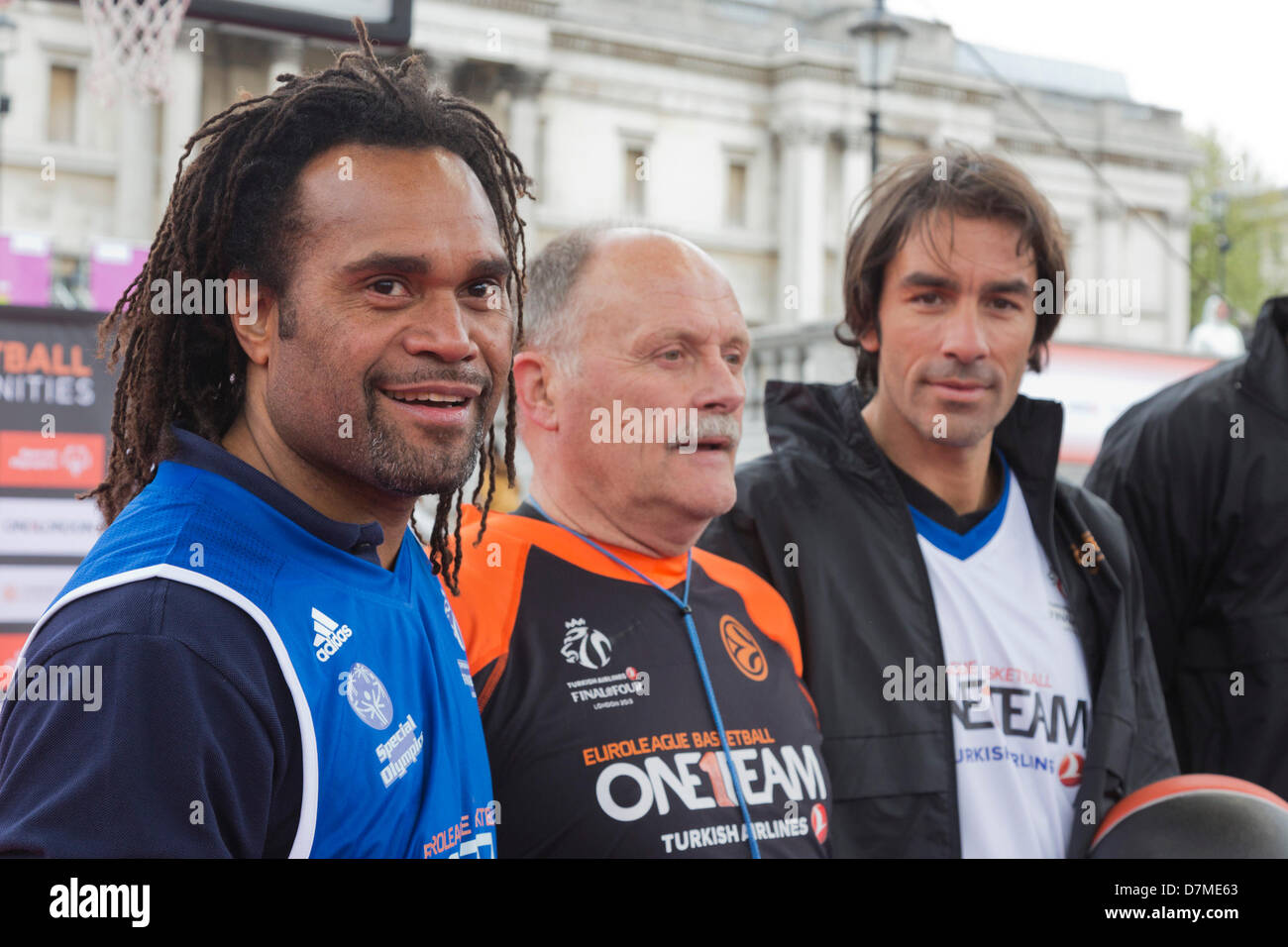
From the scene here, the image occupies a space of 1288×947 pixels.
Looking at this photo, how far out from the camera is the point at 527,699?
2.20 meters

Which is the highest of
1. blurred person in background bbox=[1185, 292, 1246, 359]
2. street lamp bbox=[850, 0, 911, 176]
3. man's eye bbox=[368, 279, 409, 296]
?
street lamp bbox=[850, 0, 911, 176]

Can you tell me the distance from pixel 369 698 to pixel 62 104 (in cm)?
2867

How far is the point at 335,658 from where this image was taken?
160cm

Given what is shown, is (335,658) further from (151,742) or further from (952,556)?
(952,556)

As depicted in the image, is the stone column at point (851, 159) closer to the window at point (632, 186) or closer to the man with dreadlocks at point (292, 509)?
the window at point (632, 186)

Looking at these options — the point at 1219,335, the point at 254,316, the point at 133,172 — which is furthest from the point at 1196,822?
the point at 133,172

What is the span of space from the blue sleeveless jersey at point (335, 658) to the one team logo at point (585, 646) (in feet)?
1.54

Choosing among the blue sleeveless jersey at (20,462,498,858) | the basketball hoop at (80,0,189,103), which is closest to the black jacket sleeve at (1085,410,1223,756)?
the blue sleeveless jersey at (20,462,498,858)

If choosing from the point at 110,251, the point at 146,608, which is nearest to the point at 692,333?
the point at 146,608

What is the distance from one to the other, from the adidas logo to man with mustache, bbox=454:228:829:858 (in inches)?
23.0

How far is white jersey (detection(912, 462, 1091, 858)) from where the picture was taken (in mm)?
2775

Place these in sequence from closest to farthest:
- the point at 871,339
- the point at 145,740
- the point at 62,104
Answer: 1. the point at 145,740
2. the point at 871,339
3. the point at 62,104

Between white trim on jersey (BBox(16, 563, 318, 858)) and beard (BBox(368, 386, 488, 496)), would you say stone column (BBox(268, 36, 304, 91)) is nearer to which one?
beard (BBox(368, 386, 488, 496))
